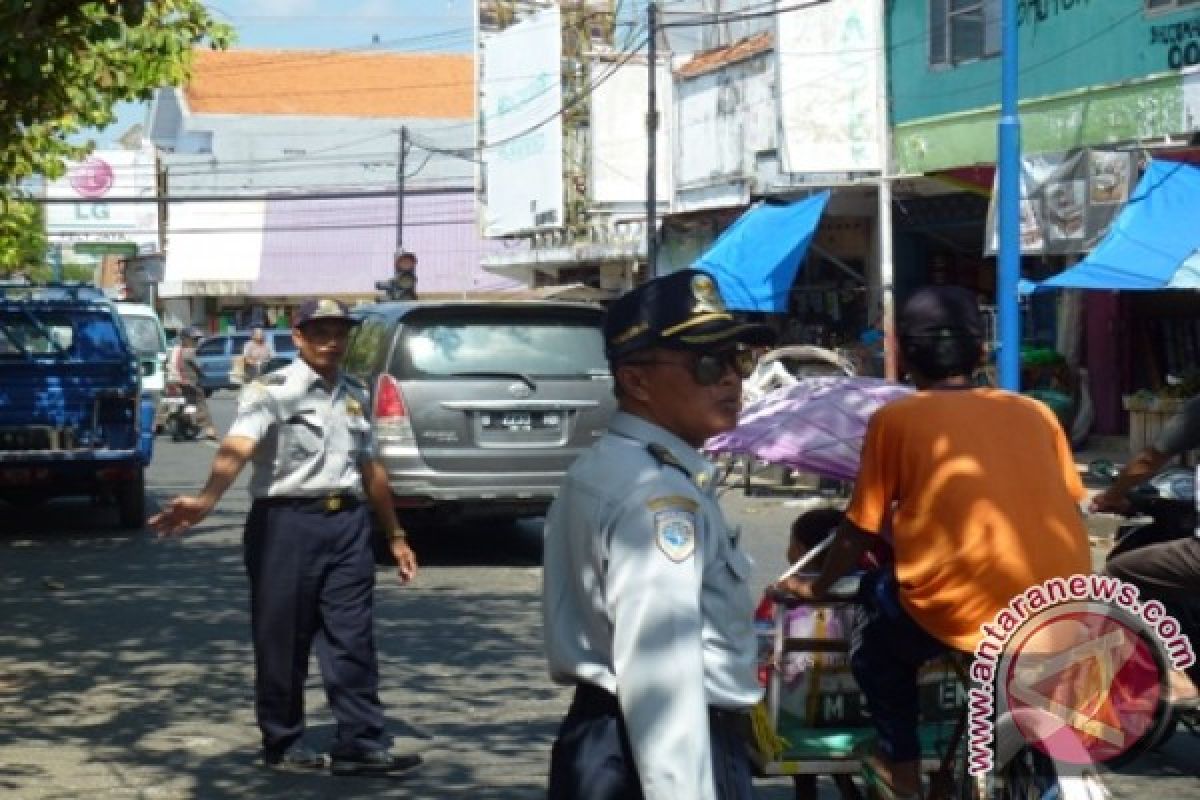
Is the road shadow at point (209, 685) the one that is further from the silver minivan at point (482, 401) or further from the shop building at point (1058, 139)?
the shop building at point (1058, 139)

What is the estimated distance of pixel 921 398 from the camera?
17.3 ft

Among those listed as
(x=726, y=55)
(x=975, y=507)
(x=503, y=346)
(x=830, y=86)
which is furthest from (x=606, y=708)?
(x=726, y=55)

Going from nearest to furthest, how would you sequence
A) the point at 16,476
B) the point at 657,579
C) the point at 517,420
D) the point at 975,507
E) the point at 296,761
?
the point at 657,579 < the point at 975,507 < the point at 296,761 < the point at 517,420 < the point at 16,476

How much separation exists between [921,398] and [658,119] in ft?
89.0

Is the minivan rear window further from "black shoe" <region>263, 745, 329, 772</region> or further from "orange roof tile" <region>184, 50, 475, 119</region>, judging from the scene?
"orange roof tile" <region>184, 50, 475, 119</region>

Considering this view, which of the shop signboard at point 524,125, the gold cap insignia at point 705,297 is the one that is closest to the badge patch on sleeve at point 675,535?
the gold cap insignia at point 705,297

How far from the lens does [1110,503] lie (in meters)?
6.84

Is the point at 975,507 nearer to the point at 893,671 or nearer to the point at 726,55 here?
the point at 893,671

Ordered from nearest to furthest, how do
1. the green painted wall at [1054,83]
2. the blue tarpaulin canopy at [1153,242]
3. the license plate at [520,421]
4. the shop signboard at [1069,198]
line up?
1. the license plate at [520,421]
2. the blue tarpaulin canopy at [1153,242]
3. the shop signboard at [1069,198]
4. the green painted wall at [1054,83]

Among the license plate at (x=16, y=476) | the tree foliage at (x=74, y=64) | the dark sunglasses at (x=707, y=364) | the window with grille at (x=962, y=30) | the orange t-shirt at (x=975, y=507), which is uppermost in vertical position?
the window with grille at (x=962, y=30)

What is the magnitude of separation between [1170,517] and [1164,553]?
373 millimetres

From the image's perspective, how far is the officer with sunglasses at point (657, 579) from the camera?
10.6 ft

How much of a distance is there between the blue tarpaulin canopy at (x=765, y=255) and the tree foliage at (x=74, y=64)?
763 centimetres

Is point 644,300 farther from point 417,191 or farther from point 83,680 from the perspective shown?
point 417,191
